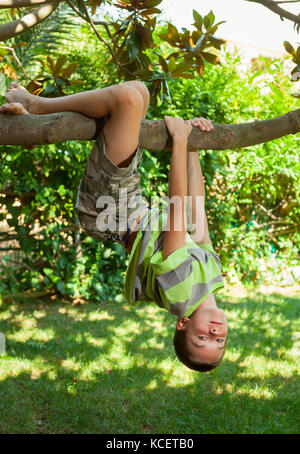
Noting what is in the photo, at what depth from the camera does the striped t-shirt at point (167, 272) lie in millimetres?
2176

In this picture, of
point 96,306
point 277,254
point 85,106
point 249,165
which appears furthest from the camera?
point 277,254

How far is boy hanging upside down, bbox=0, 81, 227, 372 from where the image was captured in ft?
6.70

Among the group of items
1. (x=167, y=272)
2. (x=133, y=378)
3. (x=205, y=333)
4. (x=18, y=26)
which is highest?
(x=18, y=26)

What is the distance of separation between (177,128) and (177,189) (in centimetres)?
29

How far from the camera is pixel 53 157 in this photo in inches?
203

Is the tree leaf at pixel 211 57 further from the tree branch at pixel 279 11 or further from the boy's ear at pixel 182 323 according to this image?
the boy's ear at pixel 182 323

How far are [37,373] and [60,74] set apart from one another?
260cm

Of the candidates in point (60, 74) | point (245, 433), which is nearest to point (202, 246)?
point (60, 74)

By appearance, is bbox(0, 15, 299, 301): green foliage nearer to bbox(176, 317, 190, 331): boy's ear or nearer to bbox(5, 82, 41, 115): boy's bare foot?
bbox(5, 82, 41, 115): boy's bare foot

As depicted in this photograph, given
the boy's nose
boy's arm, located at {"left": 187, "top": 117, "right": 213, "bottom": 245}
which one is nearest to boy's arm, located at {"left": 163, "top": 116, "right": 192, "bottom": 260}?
boy's arm, located at {"left": 187, "top": 117, "right": 213, "bottom": 245}

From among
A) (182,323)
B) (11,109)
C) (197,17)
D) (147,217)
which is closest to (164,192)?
(197,17)

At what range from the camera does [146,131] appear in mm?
2072

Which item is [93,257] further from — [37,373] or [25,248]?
[37,373]

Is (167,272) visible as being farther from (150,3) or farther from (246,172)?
(246,172)
